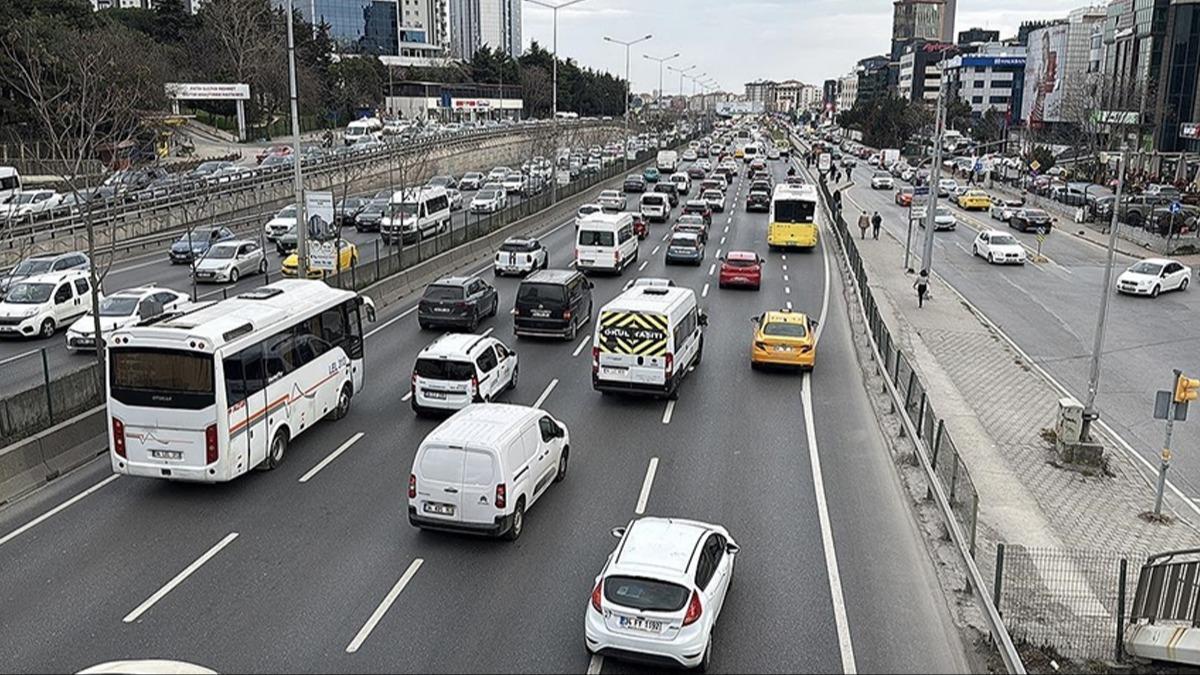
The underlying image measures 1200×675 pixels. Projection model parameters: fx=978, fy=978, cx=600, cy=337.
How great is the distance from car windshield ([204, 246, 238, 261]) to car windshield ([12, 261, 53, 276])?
5.67 m

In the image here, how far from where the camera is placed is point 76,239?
43.3 m

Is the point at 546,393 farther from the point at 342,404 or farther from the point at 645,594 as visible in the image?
the point at 645,594

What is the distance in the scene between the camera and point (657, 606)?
11.0 metres

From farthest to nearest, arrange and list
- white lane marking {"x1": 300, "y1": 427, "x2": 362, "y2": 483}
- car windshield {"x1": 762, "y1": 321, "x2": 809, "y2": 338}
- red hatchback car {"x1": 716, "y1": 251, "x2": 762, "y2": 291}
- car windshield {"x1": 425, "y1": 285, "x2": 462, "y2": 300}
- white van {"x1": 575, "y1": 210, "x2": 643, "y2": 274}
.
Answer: white van {"x1": 575, "y1": 210, "x2": 643, "y2": 274}
red hatchback car {"x1": 716, "y1": 251, "x2": 762, "y2": 291}
car windshield {"x1": 425, "y1": 285, "x2": 462, "y2": 300}
car windshield {"x1": 762, "y1": 321, "x2": 809, "y2": 338}
white lane marking {"x1": 300, "y1": 427, "x2": 362, "y2": 483}

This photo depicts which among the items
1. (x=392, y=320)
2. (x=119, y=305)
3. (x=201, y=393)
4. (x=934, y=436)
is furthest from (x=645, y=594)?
(x=119, y=305)

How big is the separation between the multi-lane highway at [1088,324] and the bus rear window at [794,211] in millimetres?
5391

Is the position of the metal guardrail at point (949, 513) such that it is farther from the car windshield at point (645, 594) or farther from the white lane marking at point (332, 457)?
the white lane marking at point (332, 457)

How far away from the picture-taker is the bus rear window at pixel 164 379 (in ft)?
51.5

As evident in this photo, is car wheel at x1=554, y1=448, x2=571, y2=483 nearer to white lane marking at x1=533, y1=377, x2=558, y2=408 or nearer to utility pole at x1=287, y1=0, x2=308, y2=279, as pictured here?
white lane marking at x1=533, y1=377, x2=558, y2=408

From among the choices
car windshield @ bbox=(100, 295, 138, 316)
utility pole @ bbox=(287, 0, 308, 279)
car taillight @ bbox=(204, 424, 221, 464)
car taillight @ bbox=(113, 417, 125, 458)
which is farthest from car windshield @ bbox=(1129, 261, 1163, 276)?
car taillight @ bbox=(113, 417, 125, 458)

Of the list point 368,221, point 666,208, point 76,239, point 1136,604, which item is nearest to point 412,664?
point 1136,604

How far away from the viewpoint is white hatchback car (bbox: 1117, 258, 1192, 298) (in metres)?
39.6

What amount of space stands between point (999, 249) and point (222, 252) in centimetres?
3588

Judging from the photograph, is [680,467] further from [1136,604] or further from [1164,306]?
[1164,306]
